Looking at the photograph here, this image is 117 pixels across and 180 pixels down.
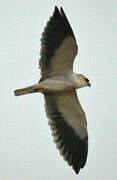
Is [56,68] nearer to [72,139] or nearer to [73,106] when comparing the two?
[73,106]

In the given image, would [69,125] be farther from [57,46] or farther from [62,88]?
[57,46]

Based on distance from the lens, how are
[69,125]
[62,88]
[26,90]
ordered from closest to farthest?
[26,90] < [62,88] < [69,125]

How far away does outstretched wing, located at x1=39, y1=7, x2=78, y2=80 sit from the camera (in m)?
10.2

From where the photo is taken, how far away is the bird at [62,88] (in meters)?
10.2

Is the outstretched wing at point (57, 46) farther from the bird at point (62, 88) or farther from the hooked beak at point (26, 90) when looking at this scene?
the hooked beak at point (26, 90)

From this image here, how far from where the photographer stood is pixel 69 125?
10.9m

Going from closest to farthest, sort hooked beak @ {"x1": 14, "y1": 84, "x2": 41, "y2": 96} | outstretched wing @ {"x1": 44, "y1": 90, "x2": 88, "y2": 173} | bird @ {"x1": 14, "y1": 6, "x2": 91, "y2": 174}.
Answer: hooked beak @ {"x1": 14, "y1": 84, "x2": 41, "y2": 96}, bird @ {"x1": 14, "y1": 6, "x2": 91, "y2": 174}, outstretched wing @ {"x1": 44, "y1": 90, "x2": 88, "y2": 173}

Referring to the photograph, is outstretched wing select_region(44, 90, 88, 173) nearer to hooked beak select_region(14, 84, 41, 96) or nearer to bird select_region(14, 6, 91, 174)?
bird select_region(14, 6, 91, 174)

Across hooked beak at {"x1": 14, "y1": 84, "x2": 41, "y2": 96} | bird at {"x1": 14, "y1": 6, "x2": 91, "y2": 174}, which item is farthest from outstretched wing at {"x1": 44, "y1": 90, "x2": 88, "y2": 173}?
hooked beak at {"x1": 14, "y1": 84, "x2": 41, "y2": 96}

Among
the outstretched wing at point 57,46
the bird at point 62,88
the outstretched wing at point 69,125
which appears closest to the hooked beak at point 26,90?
the bird at point 62,88

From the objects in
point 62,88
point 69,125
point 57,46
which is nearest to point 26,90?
point 62,88

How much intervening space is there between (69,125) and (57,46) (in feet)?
6.13

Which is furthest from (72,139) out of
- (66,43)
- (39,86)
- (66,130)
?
(66,43)

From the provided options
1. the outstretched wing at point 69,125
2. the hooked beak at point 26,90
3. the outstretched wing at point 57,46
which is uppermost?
the outstretched wing at point 57,46
